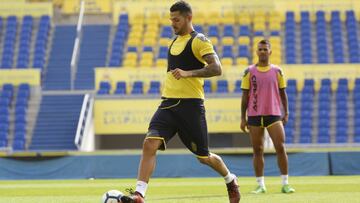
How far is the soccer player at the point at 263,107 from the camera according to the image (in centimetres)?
1106

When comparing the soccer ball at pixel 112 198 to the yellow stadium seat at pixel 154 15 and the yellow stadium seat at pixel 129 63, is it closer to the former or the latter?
the yellow stadium seat at pixel 129 63

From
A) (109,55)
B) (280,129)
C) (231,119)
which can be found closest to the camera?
(280,129)

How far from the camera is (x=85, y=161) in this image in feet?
62.4

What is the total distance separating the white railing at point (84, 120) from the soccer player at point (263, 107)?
13.6 metres

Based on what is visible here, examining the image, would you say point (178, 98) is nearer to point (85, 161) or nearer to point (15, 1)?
point (85, 161)

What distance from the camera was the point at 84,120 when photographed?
26203 millimetres

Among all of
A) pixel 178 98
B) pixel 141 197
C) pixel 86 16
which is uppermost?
pixel 86 16

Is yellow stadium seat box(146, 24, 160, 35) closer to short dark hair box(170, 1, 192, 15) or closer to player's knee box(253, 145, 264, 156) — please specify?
player's knee box(253, 145, 264, 156)

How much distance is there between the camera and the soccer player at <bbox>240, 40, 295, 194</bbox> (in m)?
11.1

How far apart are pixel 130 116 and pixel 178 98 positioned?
1899 centimetres

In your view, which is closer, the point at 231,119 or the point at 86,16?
the point at 231,119

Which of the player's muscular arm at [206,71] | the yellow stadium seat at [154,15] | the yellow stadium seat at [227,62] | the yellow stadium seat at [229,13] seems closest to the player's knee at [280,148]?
the player's muscular arm at [206,71]

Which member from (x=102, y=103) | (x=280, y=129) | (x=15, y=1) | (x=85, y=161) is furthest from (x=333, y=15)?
(x=280, y=129)

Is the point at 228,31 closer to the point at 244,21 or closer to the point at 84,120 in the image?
the point at 244,21
